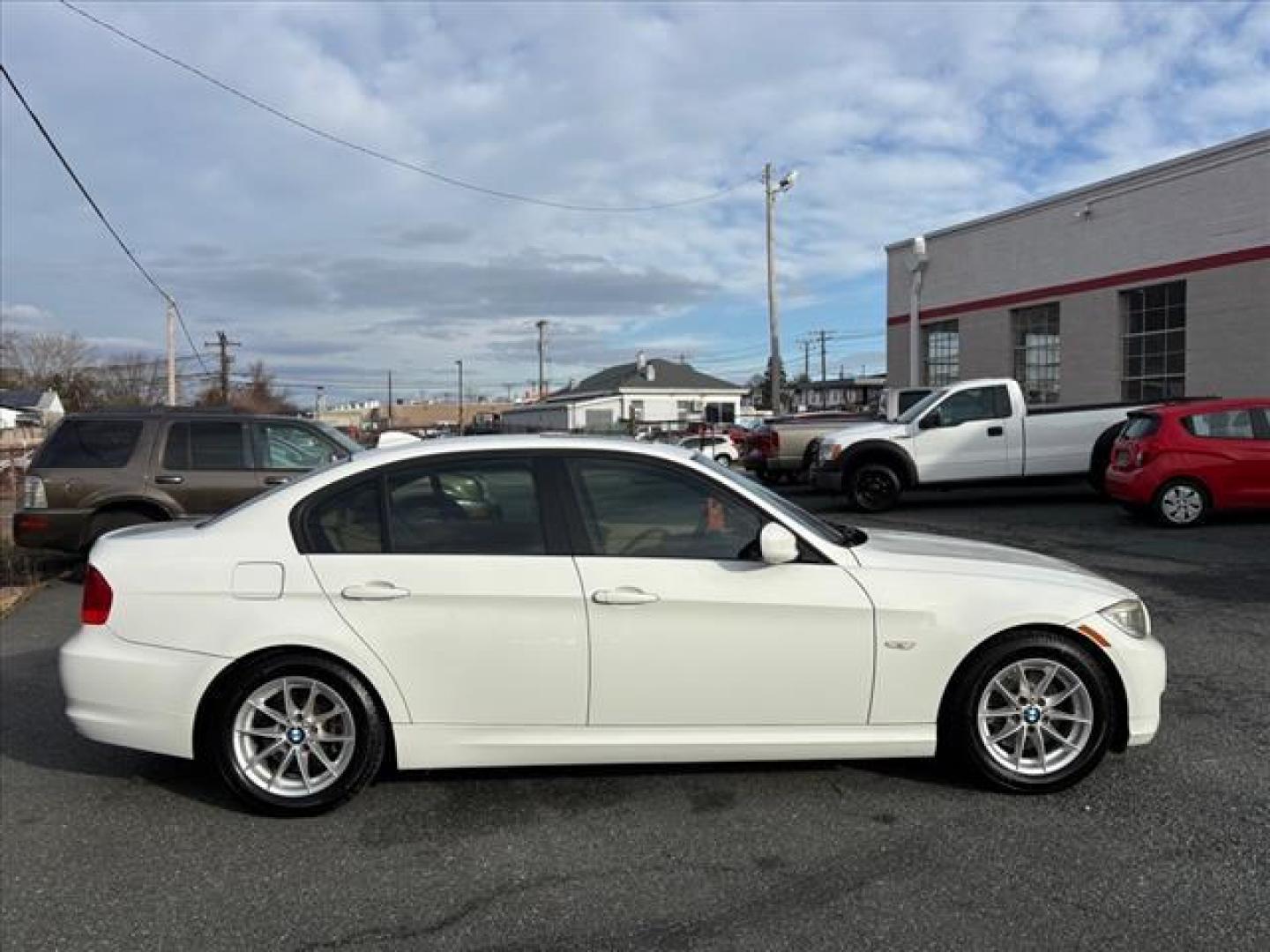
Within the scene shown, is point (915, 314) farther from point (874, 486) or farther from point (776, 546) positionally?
point (776, 546)

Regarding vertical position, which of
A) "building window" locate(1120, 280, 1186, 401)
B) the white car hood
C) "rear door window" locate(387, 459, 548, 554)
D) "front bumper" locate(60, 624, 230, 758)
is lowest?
"front bumper" locate(60, 624, 230, 758)

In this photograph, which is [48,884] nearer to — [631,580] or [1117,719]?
[631,580]

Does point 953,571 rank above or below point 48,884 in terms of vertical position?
above

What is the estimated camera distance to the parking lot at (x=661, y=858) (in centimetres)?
315

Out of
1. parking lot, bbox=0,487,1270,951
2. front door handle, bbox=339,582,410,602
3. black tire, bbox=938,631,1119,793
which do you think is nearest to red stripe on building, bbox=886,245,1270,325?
parking lot, bbox=0,487,1270,951

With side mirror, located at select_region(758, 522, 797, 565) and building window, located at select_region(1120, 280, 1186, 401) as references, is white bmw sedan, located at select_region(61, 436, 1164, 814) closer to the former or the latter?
side mirror, located at select_region(758, 522, 797, 565)

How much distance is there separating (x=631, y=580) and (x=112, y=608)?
2.18 m

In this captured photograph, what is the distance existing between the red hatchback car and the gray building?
7.35 meters

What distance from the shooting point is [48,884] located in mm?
3596

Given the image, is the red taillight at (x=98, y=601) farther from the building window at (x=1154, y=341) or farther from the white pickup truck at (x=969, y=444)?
the building window at (x=1154, y=341)

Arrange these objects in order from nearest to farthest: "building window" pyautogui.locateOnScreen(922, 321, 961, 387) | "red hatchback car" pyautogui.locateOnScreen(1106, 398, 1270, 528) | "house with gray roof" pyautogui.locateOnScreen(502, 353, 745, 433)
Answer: "red hatchback car" pyautogui.locateOnScreen(1106, 398, 1270, 528) < "building window" pyautogui.locateOnScreen(922, 321, 961, 387) < "house with gray roof" pyautogui.locateOnScreen(502, 353, 745, 433)

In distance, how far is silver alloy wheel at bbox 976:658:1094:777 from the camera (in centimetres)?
Answer: 405

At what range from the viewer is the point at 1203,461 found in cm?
1117

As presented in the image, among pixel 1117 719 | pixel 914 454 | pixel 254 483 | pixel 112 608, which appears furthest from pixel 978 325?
pixel 112 608
